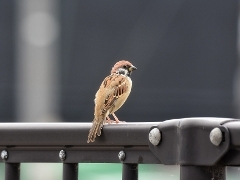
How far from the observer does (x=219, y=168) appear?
2232mm

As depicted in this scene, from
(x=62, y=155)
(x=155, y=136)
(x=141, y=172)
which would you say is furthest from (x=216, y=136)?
(x=62, y=155)

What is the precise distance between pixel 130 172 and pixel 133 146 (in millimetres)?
75

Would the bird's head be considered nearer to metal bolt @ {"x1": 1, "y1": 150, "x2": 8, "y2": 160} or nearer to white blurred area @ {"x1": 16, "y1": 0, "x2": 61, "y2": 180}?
metal bolt @ {"x1": 1, "y1": 150, "x2": 8, "y2": 160}

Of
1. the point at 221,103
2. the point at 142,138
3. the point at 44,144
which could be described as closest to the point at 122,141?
the point at 142,138

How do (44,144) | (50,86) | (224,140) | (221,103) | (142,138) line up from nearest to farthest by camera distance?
(224,140) < (142,138) < (44,144) < (221,103) < (50,86)

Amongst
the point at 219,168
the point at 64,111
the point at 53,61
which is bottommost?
the point at 219,168

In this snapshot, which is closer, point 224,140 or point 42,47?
point 224,140

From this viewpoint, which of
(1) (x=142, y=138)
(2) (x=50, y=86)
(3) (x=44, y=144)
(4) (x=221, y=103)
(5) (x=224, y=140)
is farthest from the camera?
(2) (x=50, y=86)

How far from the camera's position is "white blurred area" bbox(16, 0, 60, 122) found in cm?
2238

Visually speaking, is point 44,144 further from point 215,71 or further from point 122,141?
point 215,71

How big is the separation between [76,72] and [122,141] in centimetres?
1973

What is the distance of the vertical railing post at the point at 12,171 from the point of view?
2740 millimetres

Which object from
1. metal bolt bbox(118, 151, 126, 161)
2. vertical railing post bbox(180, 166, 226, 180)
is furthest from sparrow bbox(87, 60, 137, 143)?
vertical railing post bbox(180, 166, 226, 180)

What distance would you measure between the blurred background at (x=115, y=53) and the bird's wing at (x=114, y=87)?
16093 millimetres
